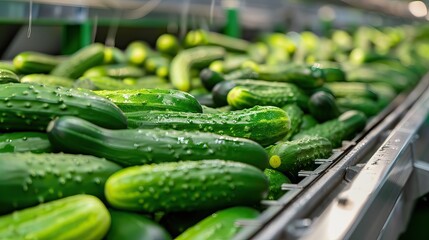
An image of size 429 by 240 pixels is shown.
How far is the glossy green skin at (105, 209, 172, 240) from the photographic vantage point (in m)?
1.00

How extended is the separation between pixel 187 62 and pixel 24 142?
1.62 m

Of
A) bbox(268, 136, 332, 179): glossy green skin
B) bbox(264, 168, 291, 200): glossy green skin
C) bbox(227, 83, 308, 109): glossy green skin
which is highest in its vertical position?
bbox(227, 83, 308, 109): glossy green skin

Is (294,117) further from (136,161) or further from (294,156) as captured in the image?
(136,161)

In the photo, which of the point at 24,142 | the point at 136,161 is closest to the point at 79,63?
the point at 24,142

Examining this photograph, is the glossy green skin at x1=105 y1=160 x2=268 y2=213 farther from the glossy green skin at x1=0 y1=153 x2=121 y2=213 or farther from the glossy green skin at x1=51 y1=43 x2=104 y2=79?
the glossy green skin at x1=51 y1=43 x2=104 y2=79

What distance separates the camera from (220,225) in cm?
102

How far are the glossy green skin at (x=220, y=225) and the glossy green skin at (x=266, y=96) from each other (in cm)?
82

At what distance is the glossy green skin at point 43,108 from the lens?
47.8 inches

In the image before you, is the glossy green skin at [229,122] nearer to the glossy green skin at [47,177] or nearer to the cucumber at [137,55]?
the glossy green skin at [47,177]

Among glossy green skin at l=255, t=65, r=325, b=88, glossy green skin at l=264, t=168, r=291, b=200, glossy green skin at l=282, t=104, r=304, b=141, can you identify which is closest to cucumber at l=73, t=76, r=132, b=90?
glossy green skin at l=282, t=104, r=304, b=141

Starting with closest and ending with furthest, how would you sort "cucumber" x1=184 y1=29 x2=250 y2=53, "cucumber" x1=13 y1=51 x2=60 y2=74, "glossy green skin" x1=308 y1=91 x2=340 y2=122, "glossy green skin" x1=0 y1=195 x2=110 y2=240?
"glossy green skin" x1=0 y1=195 x2=110 y2=240
"glossy green skin" x1=308 y1=91 x2=340 y2=122
"cucumber" x1=13 y1=51 x2=60 y2=74
"cucumber" x1=184 y1=29 x2=250 y2=53

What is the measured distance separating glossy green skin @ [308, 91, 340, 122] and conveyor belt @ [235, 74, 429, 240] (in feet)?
0.56

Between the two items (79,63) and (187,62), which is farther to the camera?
(187,62)

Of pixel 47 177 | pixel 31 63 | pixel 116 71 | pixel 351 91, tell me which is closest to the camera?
pixel 47 177
